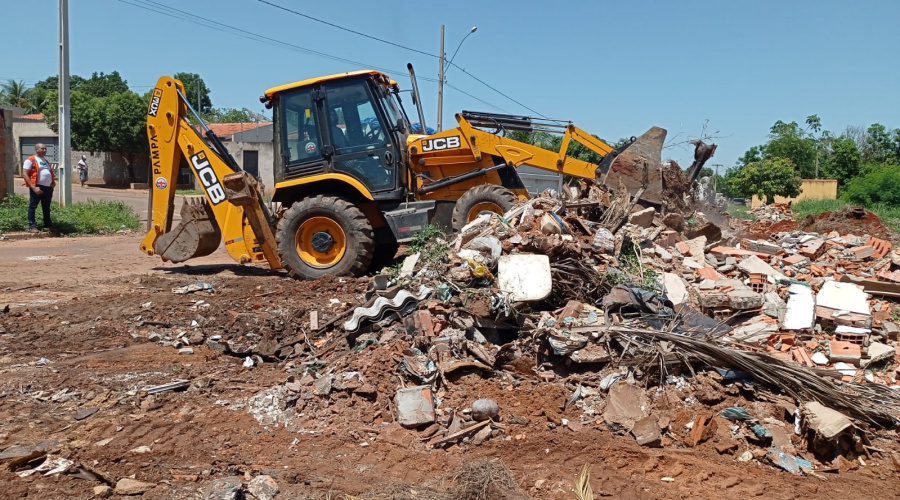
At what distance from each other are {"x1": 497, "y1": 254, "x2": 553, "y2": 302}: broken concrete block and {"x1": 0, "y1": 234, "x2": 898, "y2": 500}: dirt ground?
718 millimetres

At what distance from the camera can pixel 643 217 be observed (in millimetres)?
7891

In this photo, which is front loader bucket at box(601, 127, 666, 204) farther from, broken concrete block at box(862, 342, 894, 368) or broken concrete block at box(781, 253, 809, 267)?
broken concrete block at box(862, 342, 894, 368)

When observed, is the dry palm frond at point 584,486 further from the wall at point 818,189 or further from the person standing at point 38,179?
the wall at point 818,189

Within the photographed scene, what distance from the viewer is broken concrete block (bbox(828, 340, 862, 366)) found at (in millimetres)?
5273

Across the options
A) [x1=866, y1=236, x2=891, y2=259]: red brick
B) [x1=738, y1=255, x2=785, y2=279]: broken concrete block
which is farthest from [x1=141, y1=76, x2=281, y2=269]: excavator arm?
[x1=866, y1=236, x2=891, y2=259]: red brick

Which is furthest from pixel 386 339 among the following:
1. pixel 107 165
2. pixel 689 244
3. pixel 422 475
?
pixel 107 165

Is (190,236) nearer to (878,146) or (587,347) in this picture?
(587,347)

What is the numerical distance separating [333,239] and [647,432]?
5108mm

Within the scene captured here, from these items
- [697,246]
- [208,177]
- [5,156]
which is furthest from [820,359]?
[5,156]

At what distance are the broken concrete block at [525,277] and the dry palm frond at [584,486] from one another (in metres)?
1.68

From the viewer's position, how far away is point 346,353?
5395 millimetres

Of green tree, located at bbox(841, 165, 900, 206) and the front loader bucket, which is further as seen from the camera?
green tree, located at bbox(841, 165, 900, 206)

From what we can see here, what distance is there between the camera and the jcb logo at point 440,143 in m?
8.38

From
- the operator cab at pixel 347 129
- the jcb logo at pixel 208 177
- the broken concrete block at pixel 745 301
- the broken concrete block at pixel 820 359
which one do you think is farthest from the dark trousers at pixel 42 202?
the broken concrete block at pixel 820 359
